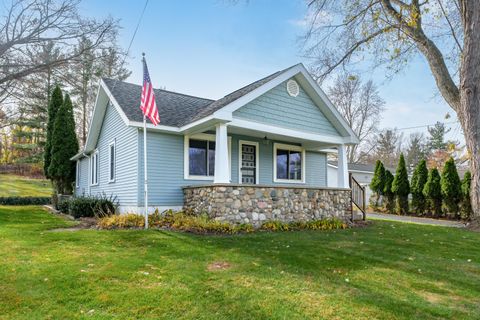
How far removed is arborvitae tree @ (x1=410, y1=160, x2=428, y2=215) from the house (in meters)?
7.20

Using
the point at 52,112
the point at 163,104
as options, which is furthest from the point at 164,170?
the point at 52,112

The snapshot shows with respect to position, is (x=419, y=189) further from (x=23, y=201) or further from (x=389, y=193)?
(x=23, y=201)

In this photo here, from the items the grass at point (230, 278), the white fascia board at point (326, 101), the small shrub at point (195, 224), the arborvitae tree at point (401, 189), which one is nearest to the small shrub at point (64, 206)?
the small shrub at point (195, 224)

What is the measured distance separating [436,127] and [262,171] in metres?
38.0

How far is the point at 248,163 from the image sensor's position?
39.6 ft

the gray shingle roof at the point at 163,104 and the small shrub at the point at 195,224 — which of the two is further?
the gray shingle roof at the point at 163,104

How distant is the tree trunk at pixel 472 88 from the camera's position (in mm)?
9547

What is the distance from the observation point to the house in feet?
29.9

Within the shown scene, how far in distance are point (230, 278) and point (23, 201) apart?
19834 mm

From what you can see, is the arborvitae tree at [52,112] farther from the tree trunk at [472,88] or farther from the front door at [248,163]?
the tree trunk at [472,88]

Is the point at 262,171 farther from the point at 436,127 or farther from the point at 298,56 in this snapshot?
the point at 436,127

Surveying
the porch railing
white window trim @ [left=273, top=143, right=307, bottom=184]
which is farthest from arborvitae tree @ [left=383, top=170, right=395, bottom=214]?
white window trim @ [left=273, top=143, right=307, bottom=184]

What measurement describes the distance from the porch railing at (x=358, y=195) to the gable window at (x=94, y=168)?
34.6 feet

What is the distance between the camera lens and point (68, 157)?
17688mm
